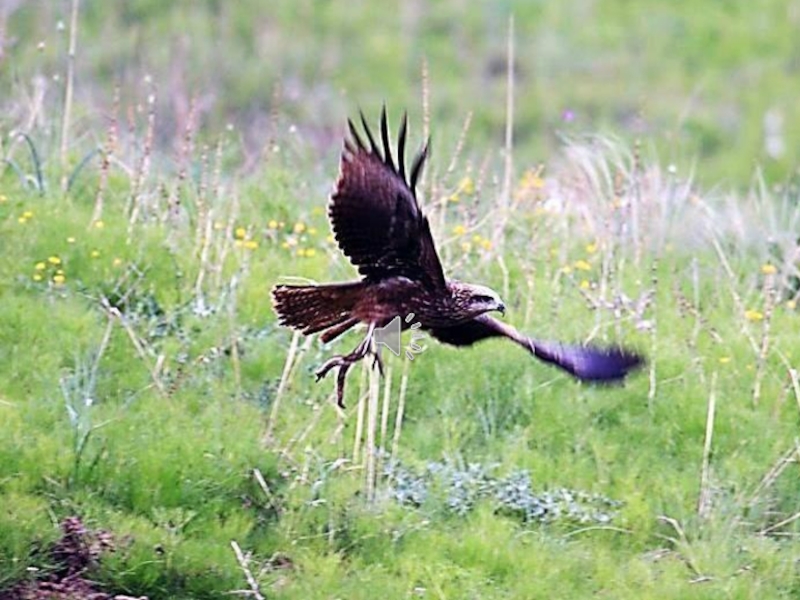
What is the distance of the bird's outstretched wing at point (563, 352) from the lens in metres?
5.98

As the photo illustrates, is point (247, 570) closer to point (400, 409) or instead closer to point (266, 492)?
point (266, 492)

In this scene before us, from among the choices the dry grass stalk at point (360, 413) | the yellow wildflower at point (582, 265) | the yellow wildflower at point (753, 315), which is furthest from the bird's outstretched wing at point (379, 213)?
the yellow wildflower at point (582, 265)

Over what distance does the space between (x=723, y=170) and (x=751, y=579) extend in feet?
25.2

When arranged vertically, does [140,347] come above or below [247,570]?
above

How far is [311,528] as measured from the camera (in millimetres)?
6422

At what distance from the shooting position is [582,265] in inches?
319

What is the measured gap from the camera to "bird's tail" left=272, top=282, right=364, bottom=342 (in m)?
5.55

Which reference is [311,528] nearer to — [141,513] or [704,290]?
[141,513]

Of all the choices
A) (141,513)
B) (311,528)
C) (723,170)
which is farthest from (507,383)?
(723,170)

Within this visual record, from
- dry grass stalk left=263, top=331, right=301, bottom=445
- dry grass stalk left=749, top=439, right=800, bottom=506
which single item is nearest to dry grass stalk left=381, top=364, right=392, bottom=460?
dry grass stalk left=263, top=331, right=301, bottom=445

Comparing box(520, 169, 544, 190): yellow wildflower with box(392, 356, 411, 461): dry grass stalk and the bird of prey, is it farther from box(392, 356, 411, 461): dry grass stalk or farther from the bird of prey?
the bird of prey

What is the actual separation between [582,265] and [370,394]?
1.81m

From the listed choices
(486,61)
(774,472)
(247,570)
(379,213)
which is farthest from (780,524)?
(486,61)

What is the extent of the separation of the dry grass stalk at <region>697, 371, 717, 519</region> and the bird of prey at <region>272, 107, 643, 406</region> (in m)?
1.02
